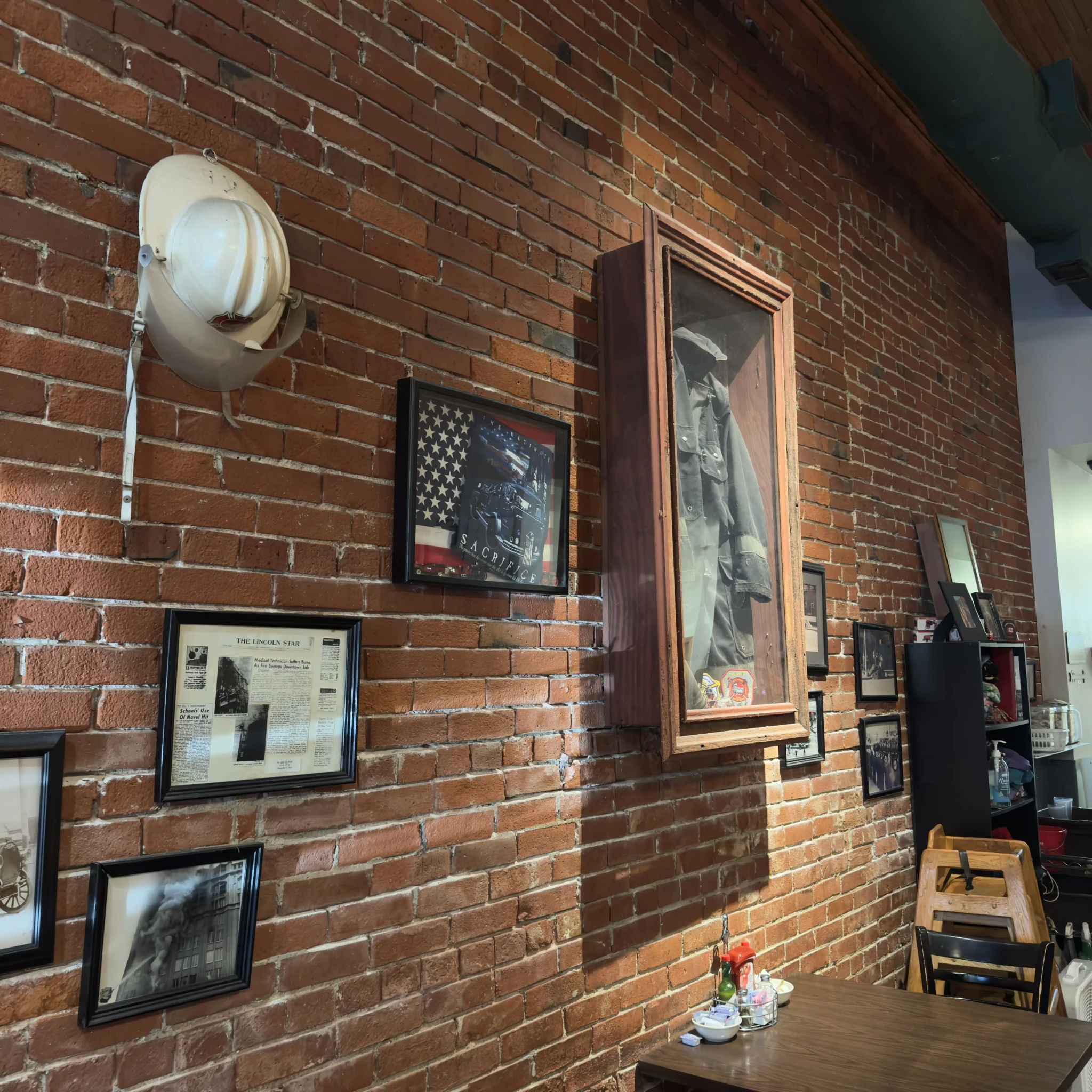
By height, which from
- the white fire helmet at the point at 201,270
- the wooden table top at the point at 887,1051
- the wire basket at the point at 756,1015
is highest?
the white fire helmet at the point at 201,270

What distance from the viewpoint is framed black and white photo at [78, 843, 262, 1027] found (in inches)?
55.3

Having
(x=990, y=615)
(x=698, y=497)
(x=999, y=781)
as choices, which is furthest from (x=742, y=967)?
(x=990, y=615)

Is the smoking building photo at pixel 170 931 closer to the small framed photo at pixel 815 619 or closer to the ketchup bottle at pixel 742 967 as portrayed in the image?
the ketchup bottle at pixel 742 967

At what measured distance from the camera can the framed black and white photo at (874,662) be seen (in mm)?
3654

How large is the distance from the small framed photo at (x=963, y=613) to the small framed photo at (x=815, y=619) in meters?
0.85

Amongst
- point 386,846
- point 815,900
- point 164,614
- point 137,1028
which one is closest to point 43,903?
point 137,1028

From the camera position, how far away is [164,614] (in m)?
1.54

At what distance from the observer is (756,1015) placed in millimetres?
2426

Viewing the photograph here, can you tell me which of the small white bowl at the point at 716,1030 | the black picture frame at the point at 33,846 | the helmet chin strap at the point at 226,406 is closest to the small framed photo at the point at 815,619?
the small white bowl at the point at 716,1030

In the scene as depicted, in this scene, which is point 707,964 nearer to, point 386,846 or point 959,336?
point 386,846

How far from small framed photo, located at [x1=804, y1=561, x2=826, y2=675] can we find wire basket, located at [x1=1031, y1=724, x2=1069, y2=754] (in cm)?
233

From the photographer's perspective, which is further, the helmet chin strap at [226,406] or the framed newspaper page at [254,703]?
the helmet chin strap at [226,406]

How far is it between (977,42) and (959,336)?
1.93 m

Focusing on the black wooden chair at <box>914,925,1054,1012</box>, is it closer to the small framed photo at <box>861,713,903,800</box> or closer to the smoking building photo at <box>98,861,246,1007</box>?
the small framed photo at <box>861,713,903,800</box>
